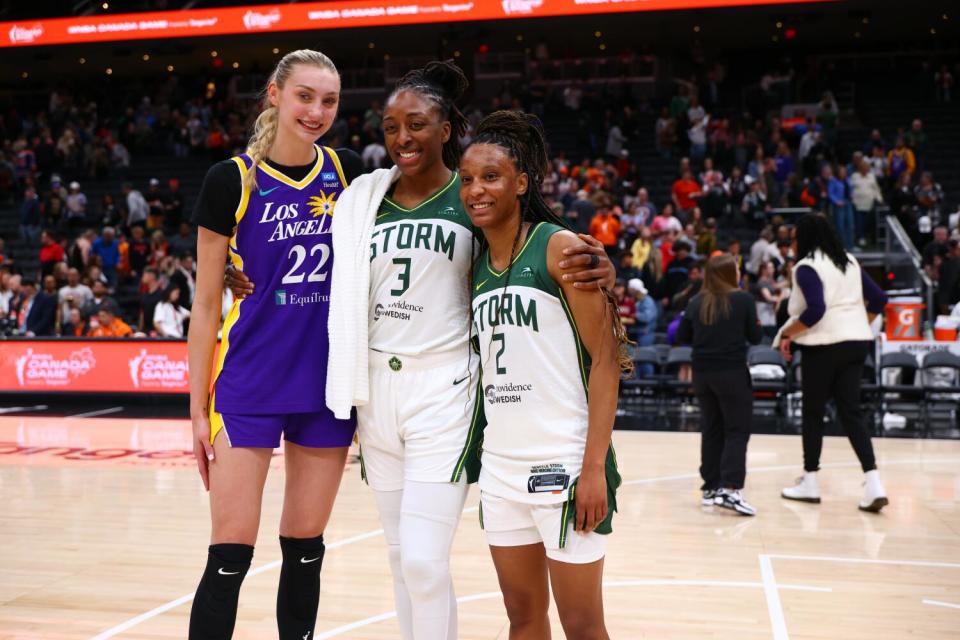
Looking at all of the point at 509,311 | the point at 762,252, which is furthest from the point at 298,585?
the point at 762,252

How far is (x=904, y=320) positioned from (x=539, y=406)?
365 inches

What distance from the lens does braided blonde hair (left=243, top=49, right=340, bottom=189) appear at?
2.98m

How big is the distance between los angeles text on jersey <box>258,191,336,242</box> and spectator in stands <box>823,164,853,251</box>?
12308mm

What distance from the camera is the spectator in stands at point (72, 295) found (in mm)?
12805

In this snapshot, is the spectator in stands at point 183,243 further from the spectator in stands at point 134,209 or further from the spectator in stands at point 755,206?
the spectator in stands at point 755,206

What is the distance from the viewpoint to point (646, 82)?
21.8 m

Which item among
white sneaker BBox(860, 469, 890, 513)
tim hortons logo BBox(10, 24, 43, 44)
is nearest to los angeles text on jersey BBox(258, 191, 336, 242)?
white sneaker BBox(860, 469, 890, 513)

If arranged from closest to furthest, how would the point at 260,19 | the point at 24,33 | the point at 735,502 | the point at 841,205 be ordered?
the point at 735,502 → the point at 841,205 → the point at 260,19 → the point at 24,33

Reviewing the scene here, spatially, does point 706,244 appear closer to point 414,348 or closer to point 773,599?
point 773,599

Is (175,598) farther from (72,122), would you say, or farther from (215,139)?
(72,122)

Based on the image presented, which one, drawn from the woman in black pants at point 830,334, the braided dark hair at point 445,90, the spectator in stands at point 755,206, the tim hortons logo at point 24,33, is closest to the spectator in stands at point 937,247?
the spectator in stands at point 755,206

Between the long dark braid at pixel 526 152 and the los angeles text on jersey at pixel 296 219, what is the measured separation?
51cm

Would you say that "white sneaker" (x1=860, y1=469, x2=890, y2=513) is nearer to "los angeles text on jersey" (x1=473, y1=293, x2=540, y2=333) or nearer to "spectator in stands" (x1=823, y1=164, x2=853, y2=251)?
"los angeles text on jersey" (x1=473, y1=293, x2=540, y2=333)

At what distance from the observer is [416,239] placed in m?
2.85
